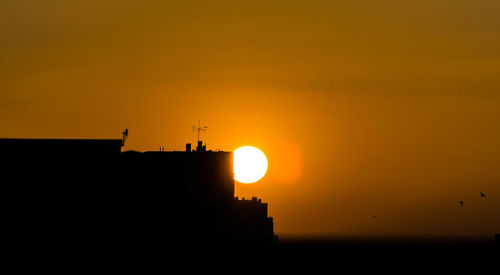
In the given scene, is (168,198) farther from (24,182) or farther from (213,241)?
(24,182)

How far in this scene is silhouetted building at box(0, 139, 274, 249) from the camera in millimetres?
56250

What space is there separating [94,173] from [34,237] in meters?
7.46

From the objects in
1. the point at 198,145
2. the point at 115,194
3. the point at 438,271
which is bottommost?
the point at 438,271

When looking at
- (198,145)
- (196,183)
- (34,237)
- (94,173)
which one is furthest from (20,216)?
(198,145)

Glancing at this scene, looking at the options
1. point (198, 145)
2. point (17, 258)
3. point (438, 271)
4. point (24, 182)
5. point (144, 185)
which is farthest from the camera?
point (438, 271)

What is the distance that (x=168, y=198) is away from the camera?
64.1 meters

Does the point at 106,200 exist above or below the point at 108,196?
below

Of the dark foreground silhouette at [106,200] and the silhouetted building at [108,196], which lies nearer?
the dark foreground silhouette at [106,200]

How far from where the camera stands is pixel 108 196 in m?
58.6

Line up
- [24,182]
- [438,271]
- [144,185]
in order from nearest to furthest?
[24,182], [144,185], [438,271]

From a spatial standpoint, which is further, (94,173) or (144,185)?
(144,185)

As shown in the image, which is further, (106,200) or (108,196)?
(108,196)

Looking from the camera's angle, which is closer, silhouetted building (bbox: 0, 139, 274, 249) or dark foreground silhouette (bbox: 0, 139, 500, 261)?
dark foreground silhouette (bbox: 0, 139, 500, 261)

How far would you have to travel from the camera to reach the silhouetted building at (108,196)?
185 ft
